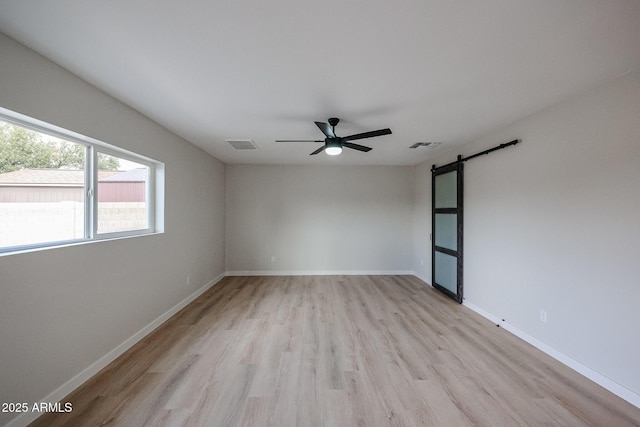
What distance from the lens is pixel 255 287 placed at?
4672 millimetres

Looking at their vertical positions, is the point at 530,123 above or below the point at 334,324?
above

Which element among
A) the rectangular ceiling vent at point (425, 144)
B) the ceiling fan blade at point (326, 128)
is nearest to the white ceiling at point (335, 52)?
the ceiling fan blade at point (326, 128)

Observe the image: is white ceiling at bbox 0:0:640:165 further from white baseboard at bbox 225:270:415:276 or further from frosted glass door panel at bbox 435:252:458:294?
white baseboard at bbox 225:270:415:276

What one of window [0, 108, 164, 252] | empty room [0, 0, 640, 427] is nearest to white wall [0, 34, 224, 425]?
empty room [0, 0, 640, 427]

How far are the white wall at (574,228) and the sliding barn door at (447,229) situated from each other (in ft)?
1.82

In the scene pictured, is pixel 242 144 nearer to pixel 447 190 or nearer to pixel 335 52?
pixel 335 52

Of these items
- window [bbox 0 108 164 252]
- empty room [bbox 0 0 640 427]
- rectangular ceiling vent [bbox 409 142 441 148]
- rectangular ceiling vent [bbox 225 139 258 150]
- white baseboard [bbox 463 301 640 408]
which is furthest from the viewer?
rectangular ceiling vent [bbox 409 142 441 148]

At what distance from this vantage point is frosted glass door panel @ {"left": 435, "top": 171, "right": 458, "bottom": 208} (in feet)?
13.4

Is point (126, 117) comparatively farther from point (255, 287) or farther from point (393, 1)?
point (255, 287)

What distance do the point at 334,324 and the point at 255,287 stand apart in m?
2.09

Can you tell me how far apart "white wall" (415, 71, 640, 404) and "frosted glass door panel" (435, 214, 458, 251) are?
27.3 inches

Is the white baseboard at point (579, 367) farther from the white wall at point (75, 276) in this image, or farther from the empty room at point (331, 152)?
the white wall at point (75, 276)

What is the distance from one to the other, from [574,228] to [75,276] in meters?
4.34

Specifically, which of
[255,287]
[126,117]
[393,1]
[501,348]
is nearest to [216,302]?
[255,287]
